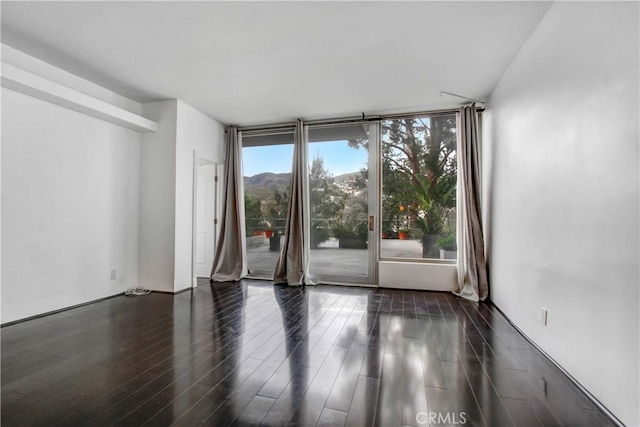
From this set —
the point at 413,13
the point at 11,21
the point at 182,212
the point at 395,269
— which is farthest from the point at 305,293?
the point at 11,21

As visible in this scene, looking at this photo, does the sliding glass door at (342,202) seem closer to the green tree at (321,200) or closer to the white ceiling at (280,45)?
the green tree at (321,200)

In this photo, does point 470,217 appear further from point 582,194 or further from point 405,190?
point 582,194

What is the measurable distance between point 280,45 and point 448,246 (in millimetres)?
3457

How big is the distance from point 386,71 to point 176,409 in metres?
3.43

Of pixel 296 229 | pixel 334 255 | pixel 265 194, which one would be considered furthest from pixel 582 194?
pixel 265 194

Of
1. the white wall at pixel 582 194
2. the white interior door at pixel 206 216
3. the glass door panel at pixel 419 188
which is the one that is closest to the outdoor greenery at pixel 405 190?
the glass door panel at pixel 419 188

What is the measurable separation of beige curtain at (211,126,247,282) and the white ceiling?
1.38 metres

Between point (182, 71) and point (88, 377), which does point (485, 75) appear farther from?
point (88, 377)

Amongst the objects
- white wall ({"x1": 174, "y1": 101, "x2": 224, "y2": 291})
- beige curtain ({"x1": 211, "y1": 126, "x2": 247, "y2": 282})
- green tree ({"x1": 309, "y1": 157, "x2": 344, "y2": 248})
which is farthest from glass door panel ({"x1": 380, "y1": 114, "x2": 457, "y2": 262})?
white wall ({"x1": 174, "y1": 101, "x2": 224, "y2": 291})

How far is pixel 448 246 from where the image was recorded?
14.5ft

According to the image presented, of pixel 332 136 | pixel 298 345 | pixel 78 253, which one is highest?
pixel 332 136

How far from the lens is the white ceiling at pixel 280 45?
232cm

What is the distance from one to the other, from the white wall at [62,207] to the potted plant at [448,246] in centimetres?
443

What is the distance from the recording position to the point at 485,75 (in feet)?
11.0
